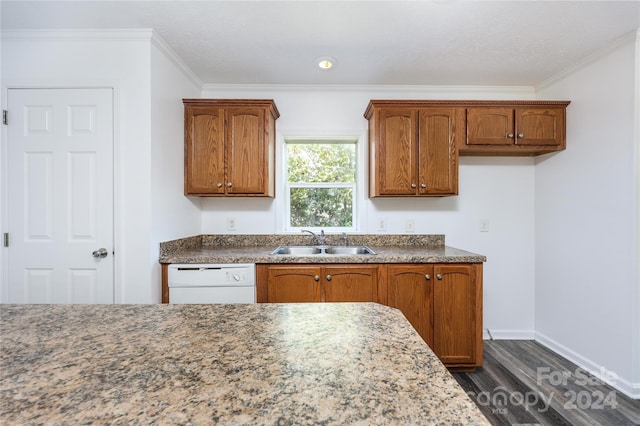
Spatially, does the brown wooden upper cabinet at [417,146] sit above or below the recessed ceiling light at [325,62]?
below

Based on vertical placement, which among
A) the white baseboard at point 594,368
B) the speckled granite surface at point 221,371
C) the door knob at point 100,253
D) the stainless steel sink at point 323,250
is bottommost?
the white baseboard at point 594,368

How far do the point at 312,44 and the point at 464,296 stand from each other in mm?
2217

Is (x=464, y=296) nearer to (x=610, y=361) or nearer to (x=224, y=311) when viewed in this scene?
(x=610, y=361)

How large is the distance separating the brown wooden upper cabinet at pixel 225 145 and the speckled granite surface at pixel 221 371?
1657 millimetres

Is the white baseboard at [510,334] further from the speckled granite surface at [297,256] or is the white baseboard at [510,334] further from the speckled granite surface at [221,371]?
the speckled granite surface at [221,371]

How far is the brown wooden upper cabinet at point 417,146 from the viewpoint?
97.4 inches

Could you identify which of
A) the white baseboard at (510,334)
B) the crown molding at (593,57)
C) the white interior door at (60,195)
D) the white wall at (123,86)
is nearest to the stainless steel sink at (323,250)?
the white wall at (123,86)

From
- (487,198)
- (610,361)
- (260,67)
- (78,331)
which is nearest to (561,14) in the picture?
(487,198)

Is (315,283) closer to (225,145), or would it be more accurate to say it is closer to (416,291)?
(416,291)

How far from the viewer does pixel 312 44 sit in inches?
83.2

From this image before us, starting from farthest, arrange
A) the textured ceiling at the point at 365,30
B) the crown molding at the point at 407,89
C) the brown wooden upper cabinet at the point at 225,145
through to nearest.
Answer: the crown molding at the point at 407,89, the brown wooden upper cabinet at the point at 225,145, the textured ceiling at the point at 365,30

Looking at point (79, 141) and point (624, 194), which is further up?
point (79, 141)

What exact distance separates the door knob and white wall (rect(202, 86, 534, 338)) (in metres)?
0.94

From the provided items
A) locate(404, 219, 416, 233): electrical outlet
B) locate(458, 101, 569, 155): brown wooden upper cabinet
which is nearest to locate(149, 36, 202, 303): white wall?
locate(404, 219, 416, 233): electrical outlet
